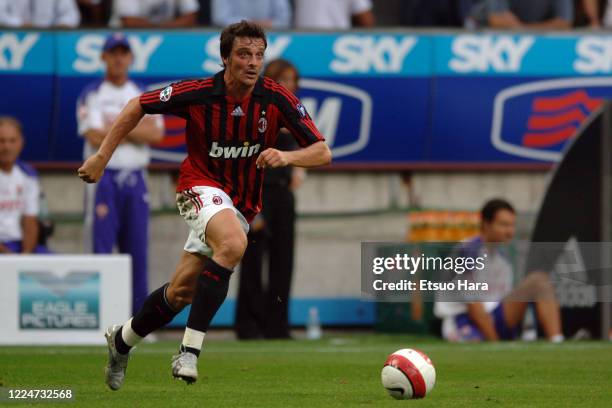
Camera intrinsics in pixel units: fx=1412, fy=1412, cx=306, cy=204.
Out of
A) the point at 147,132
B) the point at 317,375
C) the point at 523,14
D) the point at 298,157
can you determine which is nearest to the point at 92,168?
the point at 298,157

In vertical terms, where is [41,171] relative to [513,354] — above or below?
above

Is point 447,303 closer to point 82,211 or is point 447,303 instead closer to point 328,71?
point 328,71

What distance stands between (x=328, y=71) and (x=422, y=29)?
1069 millimetres

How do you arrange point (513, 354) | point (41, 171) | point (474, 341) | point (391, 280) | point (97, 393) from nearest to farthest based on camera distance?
point (97, 393), point (391, 280), point (513, 354), point (474, 341), point (41, 171)

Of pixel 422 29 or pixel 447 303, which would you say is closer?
pixel 447 303

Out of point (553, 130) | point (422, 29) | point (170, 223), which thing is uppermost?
point (422, 29)

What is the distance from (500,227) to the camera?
39.7ft

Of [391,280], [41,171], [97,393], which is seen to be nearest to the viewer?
[97,393]

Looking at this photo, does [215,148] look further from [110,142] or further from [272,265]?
[272,265]

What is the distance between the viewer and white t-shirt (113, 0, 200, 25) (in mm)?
14312

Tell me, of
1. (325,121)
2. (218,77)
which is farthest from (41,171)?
Answer: (218,77)

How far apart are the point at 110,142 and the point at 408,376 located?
2.07 m

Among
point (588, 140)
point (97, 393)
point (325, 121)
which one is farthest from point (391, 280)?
point (325, 121)

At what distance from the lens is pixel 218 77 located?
786 centimetres
